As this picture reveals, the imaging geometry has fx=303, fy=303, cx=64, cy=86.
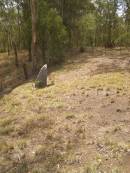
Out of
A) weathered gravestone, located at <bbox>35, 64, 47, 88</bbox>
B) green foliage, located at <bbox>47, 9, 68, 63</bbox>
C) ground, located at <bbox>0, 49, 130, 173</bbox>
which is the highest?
green foliage, located at <bbox>47, 9, 68, 63</bbox>

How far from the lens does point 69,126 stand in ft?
26.5

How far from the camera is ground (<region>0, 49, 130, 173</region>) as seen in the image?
6219mm

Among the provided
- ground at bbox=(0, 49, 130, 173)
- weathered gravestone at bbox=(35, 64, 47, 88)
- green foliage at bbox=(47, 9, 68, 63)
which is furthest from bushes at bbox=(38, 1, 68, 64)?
weathered gravestone at bbox=(35, 64, 47, 88)

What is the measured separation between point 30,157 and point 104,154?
161 cm

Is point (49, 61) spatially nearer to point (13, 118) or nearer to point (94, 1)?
point (13, 118)

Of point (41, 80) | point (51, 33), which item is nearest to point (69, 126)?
point (41, 80)

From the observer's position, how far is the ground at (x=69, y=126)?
6.22 m

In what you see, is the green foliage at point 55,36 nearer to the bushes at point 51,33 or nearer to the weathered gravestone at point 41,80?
the bushes at point 51,33

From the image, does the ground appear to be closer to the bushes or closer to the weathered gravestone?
the weathered gravestone

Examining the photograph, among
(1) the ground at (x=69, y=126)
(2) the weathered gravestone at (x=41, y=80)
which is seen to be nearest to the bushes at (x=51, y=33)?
(1) the ground at (x=69, y=126)

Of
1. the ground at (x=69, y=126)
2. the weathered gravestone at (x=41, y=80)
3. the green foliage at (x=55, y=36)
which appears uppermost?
the green foliage at (x=55, y=36)

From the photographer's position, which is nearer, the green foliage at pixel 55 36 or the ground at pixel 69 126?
the ground at pixel 69 126

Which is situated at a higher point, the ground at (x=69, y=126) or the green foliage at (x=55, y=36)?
the green foliage at (x=55, y=36)

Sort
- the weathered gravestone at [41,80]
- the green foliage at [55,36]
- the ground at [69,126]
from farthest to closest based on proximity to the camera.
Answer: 1. the green foliage at [55,36]
2. the weathered gravestone at [41,80]
3. the ground at [69,126]
